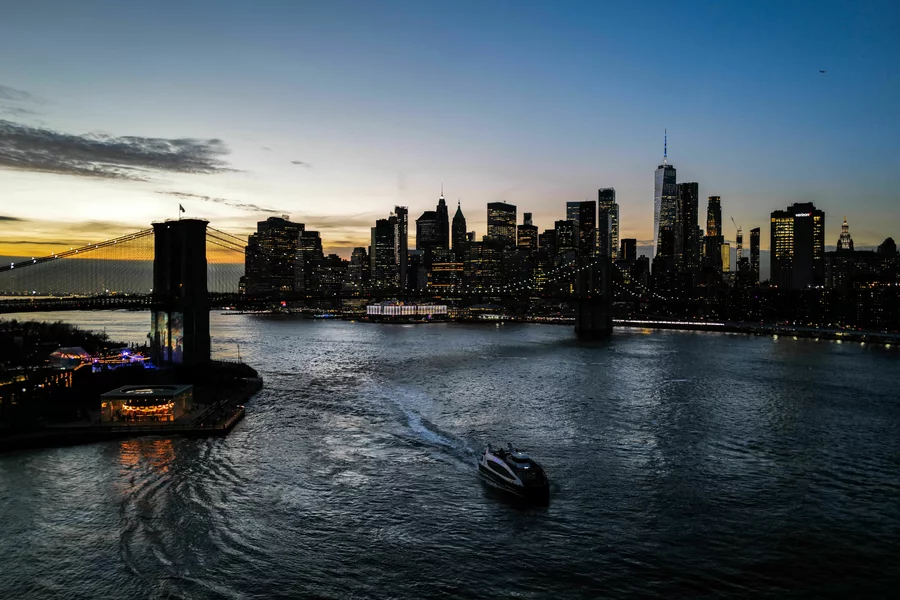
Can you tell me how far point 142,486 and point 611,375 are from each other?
121 ft

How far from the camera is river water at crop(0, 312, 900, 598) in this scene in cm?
1429

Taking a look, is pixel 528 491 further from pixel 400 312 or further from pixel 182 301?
pixel 400 312

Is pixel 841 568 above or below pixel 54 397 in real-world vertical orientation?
below

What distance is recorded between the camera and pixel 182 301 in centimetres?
3900

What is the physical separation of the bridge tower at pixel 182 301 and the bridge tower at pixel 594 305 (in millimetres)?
65528

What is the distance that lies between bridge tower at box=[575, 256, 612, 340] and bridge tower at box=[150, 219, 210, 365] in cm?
6553

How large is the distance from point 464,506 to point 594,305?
8839cm

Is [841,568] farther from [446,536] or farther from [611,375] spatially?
[611,375]

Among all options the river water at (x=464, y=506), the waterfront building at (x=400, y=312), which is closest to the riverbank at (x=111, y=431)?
the river water at (x=464, y=506)

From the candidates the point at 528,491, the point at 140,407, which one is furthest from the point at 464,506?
the point at 140,407

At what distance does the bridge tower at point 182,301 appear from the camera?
39.0 metres

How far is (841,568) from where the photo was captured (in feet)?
49.0

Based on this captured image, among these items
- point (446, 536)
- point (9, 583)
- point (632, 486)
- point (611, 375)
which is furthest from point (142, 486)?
point (611, 375)

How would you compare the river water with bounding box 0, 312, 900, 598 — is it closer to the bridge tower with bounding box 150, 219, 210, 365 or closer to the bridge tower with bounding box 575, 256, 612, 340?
the bridge tower with bounding box 150, 219, 210, 365
